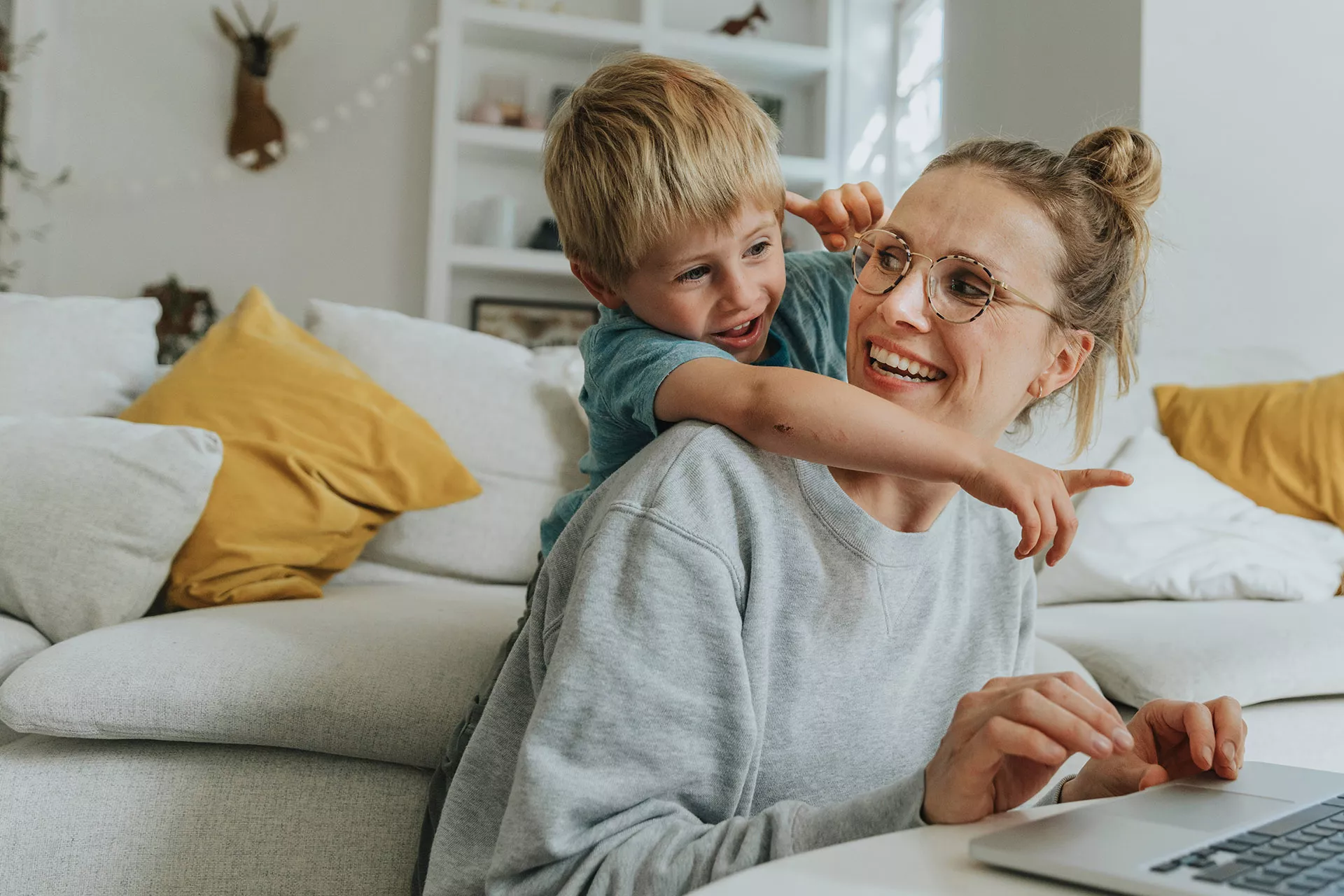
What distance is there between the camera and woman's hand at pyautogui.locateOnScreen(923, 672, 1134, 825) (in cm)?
64

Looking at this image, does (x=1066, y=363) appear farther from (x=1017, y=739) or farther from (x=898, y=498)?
A: (x=1017, y=739)

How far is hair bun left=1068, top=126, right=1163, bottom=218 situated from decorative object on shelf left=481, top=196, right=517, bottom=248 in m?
3.85

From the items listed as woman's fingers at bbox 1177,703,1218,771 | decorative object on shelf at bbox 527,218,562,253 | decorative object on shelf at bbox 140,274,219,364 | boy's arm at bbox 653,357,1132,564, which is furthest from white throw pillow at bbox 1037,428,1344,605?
decorative object on shelf at bbox 140,274,219,364

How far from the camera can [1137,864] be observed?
0.52m

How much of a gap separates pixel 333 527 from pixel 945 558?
1.19 m

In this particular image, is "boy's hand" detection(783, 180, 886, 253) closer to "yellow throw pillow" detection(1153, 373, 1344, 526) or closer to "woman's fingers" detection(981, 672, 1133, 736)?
"woman's fingers" detection(981, 672, 1133, 736)

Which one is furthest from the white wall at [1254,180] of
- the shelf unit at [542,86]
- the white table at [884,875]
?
the white table at [884,875]

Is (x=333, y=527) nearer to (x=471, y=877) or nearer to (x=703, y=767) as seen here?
(x=471, y=877)

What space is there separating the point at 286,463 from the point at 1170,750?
1.47m

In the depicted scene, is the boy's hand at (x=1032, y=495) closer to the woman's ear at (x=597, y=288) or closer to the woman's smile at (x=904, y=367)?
the woman's smile at (x=904, y=367)

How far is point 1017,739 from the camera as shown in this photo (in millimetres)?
647

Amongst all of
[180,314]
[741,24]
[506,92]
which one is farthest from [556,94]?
[180,314]

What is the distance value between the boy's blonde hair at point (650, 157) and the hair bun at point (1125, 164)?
0.34 meters

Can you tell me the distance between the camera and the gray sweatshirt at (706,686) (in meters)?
0.74
